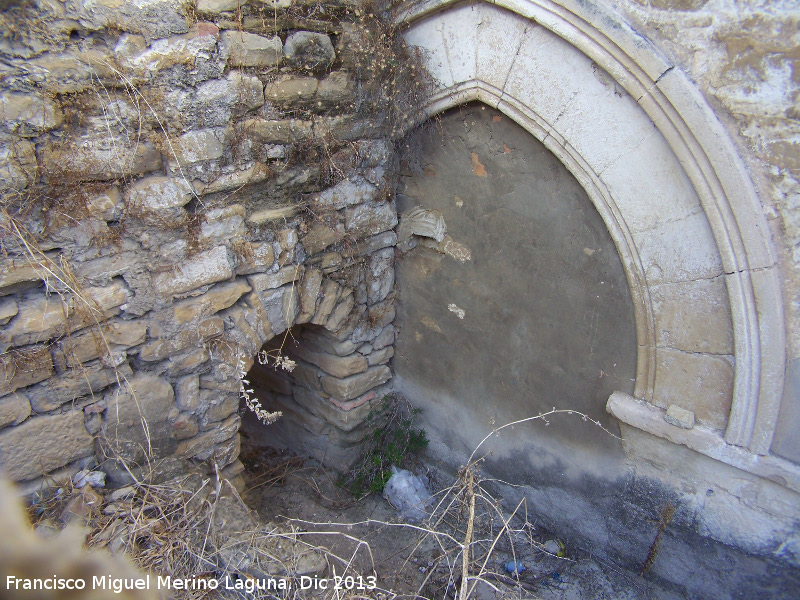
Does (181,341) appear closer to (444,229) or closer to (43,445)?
(43,445)

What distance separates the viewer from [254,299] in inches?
104

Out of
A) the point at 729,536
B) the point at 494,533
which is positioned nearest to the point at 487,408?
the point at 494,533

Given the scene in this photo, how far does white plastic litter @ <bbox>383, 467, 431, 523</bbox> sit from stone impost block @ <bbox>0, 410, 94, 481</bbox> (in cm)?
185

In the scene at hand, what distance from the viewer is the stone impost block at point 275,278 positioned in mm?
2619

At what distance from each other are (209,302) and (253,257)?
0.31m

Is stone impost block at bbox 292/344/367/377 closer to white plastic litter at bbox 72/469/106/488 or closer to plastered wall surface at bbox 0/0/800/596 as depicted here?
plastered wall surface at bbox 0/0/800/596

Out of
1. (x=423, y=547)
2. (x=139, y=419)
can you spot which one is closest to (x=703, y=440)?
(x=423, y=547)

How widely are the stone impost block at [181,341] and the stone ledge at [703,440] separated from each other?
2.02 metres

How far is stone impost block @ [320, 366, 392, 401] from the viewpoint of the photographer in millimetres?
3387

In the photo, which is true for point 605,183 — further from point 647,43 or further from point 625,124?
point 647,43

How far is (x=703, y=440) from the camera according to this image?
222 centimetres

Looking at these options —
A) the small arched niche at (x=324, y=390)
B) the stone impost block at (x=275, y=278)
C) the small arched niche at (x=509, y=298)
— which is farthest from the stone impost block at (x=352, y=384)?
the stone impost block at (x=275, y=278)

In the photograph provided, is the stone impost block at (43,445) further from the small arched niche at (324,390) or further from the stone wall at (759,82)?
the stone wall at (759,82)

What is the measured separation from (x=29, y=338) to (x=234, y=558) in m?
1.22
